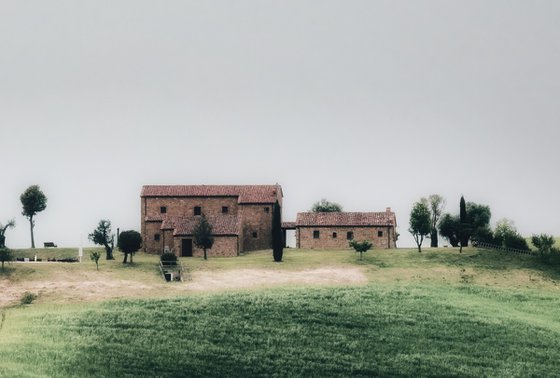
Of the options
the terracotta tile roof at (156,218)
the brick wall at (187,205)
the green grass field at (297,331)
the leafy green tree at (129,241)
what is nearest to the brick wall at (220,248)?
the terracotta tile roof at (156,218)

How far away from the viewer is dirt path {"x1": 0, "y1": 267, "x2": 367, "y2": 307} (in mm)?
60406

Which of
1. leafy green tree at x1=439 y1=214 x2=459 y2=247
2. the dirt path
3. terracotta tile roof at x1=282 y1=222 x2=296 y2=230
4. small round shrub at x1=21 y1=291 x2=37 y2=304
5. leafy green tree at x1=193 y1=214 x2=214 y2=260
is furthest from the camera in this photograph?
terracotta tile roof at x1=282 y1=222 x2=296 y2=230

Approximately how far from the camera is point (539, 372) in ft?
140

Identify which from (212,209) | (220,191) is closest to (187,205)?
(212,209)

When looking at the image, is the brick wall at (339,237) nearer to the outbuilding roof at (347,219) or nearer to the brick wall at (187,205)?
the outbuilding roof at (347,219)

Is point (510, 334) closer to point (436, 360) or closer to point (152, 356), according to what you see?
point (436, 360)

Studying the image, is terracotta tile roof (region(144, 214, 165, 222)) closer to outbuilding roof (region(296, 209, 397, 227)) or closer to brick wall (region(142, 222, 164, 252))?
brick wall (region(142, 222, 164, 252))

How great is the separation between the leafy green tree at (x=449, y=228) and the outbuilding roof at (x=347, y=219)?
6538 millimetres

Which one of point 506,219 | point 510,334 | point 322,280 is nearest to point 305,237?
point 322,280

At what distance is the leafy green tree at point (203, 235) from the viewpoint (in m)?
81.3

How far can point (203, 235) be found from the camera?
81.4m

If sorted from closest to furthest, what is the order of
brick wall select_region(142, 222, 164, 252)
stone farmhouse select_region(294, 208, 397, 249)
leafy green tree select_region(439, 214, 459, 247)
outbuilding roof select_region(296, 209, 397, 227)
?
brick wall select_region(142, 222, 164, 252), stone farmhouse select_region(294, 208, 397, 249), outbuilding roof select_region(296, 209, 397, 227), leafy green tree select_region(439, 214, 459, 247)

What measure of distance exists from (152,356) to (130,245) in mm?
32485

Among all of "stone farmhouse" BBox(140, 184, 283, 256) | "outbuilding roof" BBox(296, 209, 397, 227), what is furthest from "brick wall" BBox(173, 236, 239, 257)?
"outbuilding roof" BBox(296, 209, 397, 227)
